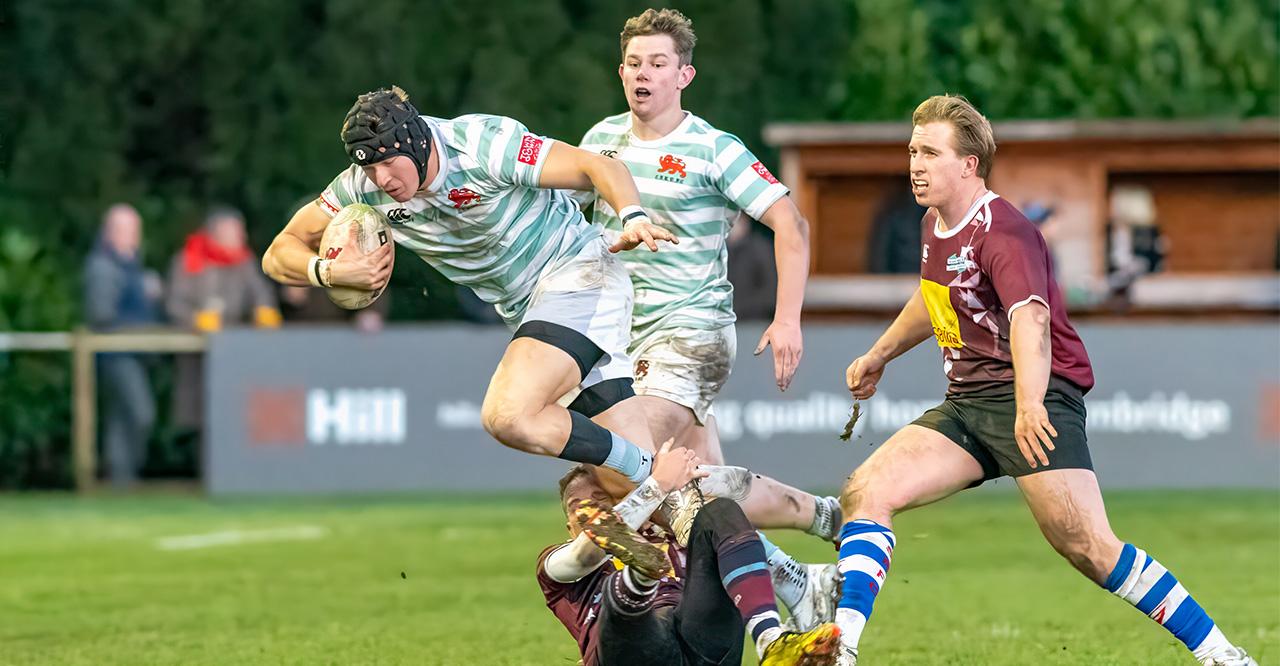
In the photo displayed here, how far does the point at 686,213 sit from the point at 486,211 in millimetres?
1021

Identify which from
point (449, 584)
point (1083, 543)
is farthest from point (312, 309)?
point (1083, 543)

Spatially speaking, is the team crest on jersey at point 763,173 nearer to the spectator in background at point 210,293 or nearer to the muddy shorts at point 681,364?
the muddy shorts at point 681,364

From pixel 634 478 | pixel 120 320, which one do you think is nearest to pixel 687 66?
pixel 634 478

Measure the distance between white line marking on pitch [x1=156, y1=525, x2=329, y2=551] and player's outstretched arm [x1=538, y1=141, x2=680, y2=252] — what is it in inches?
270

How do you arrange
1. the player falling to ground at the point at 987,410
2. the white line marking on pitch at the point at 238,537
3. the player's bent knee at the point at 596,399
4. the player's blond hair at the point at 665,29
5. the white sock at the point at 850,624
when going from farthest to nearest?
the white line marking on pitch at the point at 238,537
the player's blond hair at the point at 665,29
the player's bent knee at the point at 596,399
the player falling to ground at the point at 987,410
the white sock at the point at 850,624

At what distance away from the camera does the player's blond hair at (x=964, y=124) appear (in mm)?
7156

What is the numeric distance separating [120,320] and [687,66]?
409 inches

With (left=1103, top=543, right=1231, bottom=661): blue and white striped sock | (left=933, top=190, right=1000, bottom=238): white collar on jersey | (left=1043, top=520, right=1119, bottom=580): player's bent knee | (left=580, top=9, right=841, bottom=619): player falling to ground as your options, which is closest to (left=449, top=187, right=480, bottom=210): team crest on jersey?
(left=580, top=9, right=841, bottom=619): player falling to ground

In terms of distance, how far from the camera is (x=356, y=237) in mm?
7219

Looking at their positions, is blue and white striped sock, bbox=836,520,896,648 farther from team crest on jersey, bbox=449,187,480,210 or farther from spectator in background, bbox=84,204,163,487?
spectator in background, bbox=84,204,163,487

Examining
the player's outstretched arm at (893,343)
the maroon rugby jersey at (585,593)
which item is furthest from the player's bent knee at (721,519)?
the player's outstretched arm at (893,343)

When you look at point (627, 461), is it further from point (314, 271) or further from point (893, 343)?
point (314, 271)

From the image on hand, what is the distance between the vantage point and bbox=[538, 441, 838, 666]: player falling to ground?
21.6ft

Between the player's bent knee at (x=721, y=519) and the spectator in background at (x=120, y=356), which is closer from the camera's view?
the player's bent knee at (x=721, y=519)
